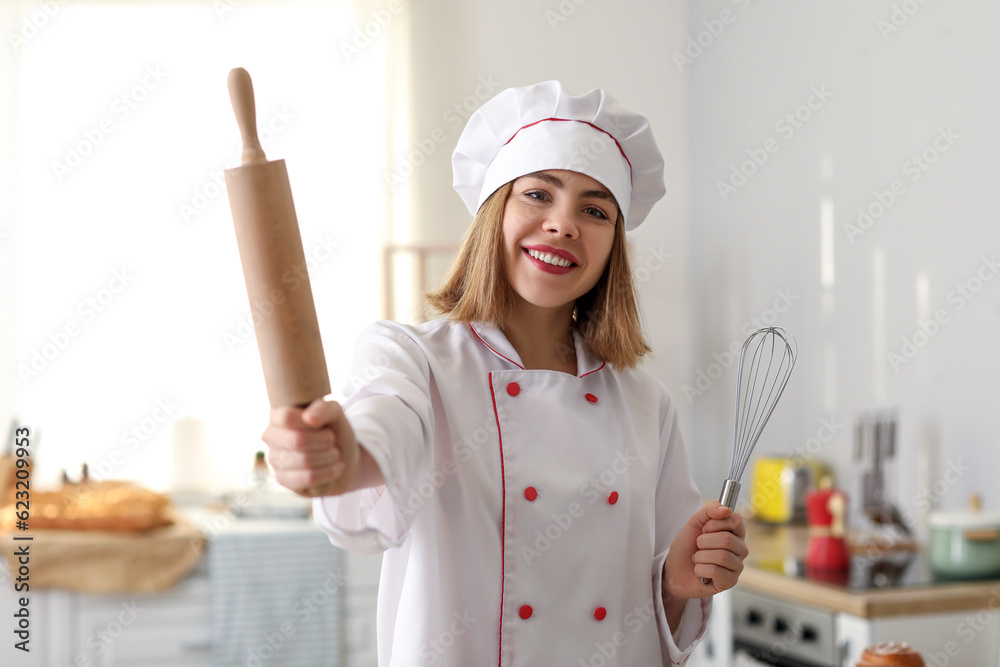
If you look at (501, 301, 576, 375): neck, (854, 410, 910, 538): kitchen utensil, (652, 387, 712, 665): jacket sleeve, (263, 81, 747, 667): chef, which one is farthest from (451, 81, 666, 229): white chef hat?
(854, 410, 910, 538): kitchen utensil

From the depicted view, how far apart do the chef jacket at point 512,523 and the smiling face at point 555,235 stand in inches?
2.9

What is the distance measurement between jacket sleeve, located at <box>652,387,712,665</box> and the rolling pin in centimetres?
54

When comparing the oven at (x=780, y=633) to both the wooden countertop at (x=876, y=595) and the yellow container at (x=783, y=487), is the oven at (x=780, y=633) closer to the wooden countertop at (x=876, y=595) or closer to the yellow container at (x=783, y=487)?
the wooden countertop at (x=876, y=595)

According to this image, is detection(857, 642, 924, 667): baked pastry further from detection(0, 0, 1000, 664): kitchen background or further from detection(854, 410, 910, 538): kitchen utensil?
detection(0, 0, 1000, 664): kitchen background

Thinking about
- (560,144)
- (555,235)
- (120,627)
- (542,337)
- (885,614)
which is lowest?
(120,627)

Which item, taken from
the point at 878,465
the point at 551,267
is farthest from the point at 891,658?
the point at 878,465

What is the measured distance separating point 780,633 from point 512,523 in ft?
3.58

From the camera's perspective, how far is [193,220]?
301 centimetres

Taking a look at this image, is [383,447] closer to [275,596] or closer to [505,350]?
[505,350]

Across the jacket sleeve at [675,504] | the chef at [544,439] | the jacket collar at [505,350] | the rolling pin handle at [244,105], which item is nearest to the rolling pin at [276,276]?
the rolling pin handle at [244,105]

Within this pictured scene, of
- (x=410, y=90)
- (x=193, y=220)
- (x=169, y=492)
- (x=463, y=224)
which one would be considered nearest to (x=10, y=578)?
(x=169, y=492)

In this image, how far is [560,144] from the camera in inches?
36.7

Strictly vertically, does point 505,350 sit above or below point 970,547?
above

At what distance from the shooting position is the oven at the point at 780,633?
158 cm
